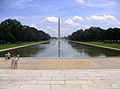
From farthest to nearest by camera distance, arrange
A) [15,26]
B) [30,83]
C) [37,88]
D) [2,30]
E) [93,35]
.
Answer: [93,35], [15,26], [2,30], [30,83], [37,88]

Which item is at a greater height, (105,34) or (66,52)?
(105,34)

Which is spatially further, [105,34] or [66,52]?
[105,34]

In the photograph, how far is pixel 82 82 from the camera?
345 inches

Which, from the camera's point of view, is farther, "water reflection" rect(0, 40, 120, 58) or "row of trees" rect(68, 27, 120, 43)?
"row of trees" rect(68, 27, 120, 43)

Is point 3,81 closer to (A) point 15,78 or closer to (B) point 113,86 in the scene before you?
(A) point 15,78

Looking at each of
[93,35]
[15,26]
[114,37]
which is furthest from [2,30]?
[93,35]

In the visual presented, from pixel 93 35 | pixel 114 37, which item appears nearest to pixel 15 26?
pixel 114 37

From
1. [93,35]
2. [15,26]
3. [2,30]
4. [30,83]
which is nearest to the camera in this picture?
[30,83]

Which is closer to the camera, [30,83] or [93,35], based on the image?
[30,83]

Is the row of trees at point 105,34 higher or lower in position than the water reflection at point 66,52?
higher

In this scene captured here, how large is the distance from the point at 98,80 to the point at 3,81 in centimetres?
380

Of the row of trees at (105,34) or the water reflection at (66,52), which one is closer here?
the water reflection at (66,52)

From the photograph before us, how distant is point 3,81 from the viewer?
901cm

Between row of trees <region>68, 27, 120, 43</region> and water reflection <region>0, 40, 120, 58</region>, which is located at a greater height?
row of trees <region>68, 27, 120, 43</region>
